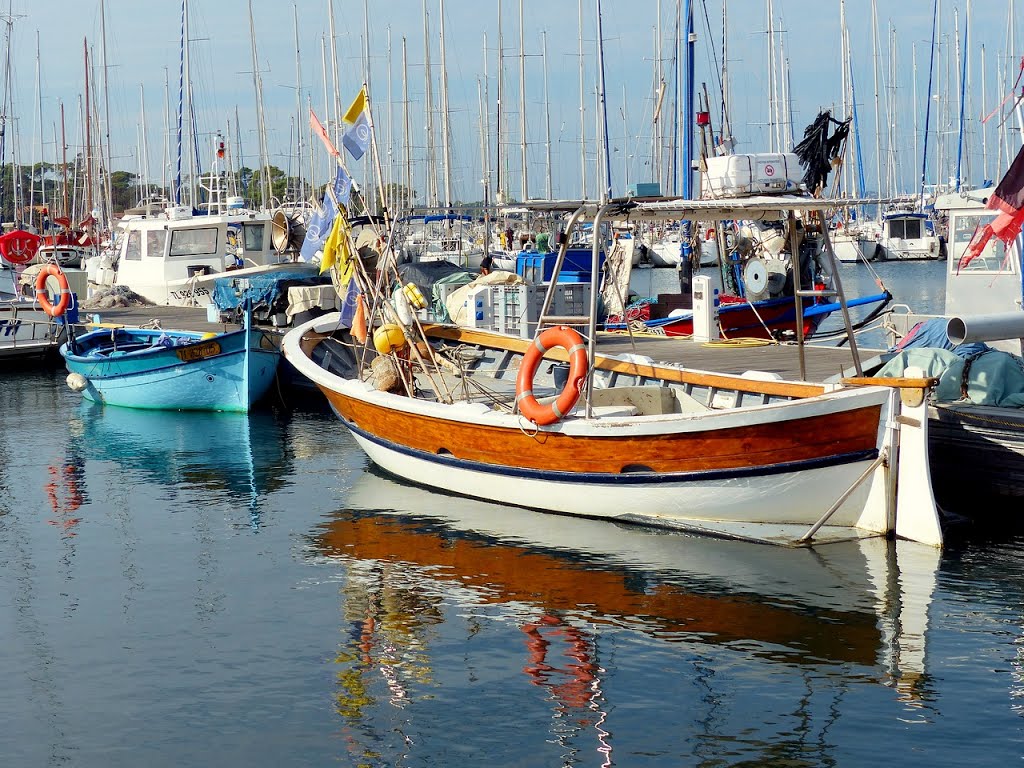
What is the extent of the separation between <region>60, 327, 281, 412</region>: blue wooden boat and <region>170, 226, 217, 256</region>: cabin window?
5.54 meters

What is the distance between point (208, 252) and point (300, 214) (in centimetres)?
372

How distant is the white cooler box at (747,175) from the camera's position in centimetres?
1229

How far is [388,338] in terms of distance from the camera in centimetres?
1476

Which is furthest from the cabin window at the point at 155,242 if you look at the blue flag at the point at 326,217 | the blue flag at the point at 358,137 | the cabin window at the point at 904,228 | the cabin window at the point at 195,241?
the cabin window at the point at 904,228

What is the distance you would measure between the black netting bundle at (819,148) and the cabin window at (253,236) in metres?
13.0

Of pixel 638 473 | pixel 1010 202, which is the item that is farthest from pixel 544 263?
pixel 638 473

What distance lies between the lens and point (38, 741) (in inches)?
309

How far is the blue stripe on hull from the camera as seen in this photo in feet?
36.8

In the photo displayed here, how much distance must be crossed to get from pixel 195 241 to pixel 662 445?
18.5 metres

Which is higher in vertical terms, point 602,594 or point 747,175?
point 747,175

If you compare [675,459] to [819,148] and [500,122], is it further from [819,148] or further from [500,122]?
[500,122]

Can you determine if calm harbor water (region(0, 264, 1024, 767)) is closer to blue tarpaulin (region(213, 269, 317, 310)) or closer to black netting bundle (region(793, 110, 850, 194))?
blue tarpaulin (region(213, 269, 317, 310))

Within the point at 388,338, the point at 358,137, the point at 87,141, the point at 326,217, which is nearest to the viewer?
the point at 388,338

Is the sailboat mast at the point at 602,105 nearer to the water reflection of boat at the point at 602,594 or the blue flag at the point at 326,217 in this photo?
the blue flag at the point at 326,217
